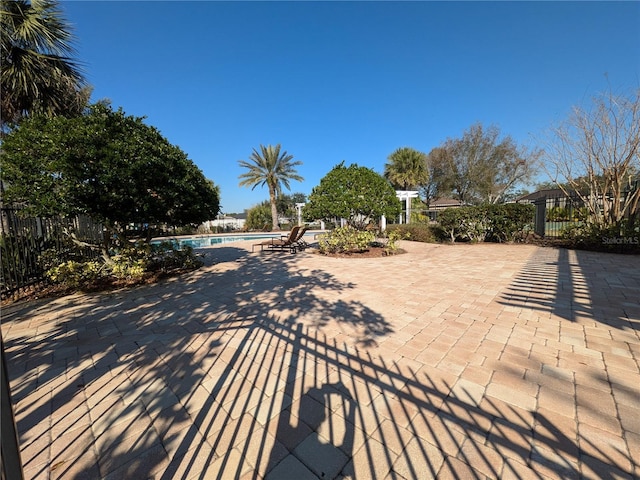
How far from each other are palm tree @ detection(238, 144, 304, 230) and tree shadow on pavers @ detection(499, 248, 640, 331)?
771 inches

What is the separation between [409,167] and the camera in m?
22.6

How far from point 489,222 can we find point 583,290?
23.7 feet

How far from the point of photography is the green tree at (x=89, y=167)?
173 inches

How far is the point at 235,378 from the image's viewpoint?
2.28 metres

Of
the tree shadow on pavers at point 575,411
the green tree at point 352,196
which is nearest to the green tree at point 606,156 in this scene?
the green tree at point 352,196

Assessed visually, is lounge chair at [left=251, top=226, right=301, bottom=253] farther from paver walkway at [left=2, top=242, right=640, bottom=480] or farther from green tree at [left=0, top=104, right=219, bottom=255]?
paver walkway at [left=2, top=242, right=640, bottom=480]

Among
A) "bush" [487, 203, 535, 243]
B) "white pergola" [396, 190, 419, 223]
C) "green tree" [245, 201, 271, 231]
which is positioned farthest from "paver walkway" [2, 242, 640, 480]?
"green tree" [245, 201, 271, 231]

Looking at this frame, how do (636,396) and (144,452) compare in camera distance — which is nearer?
(144,452)

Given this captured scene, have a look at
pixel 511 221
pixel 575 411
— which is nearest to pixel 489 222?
pixel 511 221

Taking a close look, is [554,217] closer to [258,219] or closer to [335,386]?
[335,386]

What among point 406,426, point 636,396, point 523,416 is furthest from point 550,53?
point 406,426

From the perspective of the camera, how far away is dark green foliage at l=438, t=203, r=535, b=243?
33.8 ft

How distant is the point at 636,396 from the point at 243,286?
528 cm

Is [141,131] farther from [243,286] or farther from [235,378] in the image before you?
[235,378]
